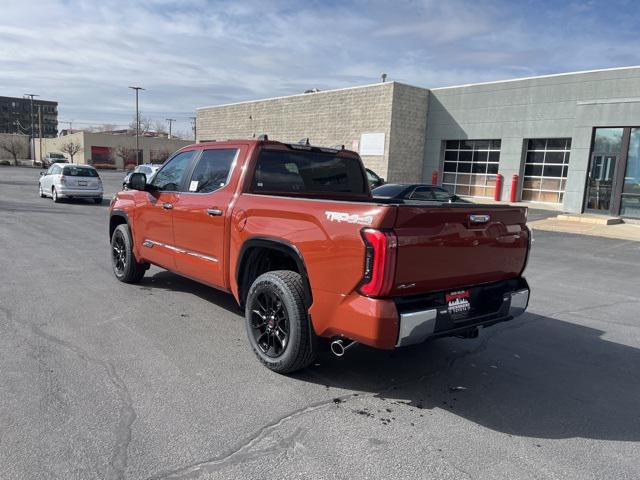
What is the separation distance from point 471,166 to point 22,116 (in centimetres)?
14221

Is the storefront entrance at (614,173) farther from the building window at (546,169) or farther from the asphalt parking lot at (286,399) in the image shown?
the asphalt parking lot at (286,399)

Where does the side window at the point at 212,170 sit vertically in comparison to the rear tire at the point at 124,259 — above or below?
above

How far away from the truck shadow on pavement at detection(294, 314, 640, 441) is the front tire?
240 mm

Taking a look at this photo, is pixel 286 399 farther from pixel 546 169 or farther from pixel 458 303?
pixel 546 169

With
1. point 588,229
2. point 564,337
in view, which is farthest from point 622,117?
point 564,337

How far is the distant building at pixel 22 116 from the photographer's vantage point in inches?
5276

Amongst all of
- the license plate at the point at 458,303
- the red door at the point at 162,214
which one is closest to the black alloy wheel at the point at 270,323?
the license plate at the point at 458,303

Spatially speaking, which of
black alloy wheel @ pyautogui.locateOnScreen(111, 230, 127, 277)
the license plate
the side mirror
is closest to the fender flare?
the license plate

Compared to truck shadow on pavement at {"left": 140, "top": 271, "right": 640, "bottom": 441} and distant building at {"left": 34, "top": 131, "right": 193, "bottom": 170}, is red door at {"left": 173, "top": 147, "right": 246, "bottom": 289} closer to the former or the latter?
truck shadow on pavement at {"left": 140, "top": 271, "right": 640, "bottom": 441}

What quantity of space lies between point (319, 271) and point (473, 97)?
2641cm

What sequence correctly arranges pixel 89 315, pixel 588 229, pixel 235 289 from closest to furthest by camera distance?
1. pixel 235 289
2. pixel 89 315
3. pixel 588 229

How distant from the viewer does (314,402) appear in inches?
150

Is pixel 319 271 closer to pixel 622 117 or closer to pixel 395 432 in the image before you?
pixel 395 432

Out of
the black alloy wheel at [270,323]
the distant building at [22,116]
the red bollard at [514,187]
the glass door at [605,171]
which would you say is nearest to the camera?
the black alloy wheel at [270,323]
